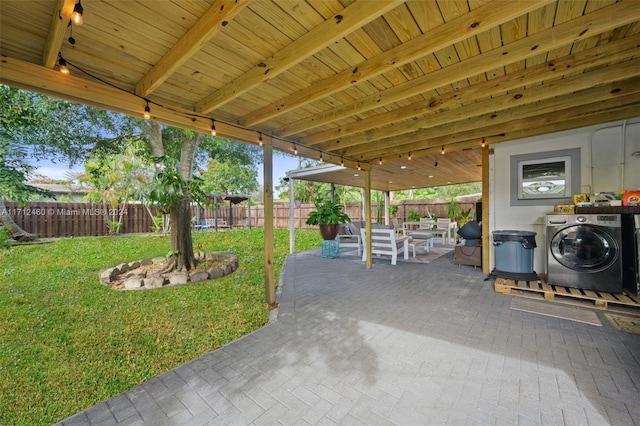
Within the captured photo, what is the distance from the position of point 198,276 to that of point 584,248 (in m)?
5.80

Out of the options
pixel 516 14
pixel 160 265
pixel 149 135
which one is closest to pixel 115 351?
pixel 160 265

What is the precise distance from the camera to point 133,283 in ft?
13.9

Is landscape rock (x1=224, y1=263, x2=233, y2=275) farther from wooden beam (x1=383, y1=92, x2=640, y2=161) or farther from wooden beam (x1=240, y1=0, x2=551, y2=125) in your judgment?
wooden beam (x1=383, y1=92, x2=640, y2=161)

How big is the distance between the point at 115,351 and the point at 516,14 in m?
4.06

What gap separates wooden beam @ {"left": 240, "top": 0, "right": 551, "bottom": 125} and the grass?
102 inches

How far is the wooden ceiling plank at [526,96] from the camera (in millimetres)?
2283

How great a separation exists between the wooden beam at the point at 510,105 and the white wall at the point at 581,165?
48.2 inches

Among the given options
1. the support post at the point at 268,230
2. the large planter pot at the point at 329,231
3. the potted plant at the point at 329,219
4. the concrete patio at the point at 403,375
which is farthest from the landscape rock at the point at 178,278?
the large planter pot at the point at 329,231

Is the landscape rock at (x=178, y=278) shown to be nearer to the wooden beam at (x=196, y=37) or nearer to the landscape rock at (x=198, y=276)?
the landscape rock at (x=198, y=276)

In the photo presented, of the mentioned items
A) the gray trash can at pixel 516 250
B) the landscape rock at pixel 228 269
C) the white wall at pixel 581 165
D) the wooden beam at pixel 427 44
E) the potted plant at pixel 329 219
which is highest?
the wooden beam at pixel 427 44

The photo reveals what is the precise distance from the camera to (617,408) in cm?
153

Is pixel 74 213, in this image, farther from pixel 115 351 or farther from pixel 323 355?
pixel 323 355

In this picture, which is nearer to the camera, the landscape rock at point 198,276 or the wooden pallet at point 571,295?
the wooden pallet at point 571,295

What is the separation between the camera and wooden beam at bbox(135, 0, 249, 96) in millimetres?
1393
